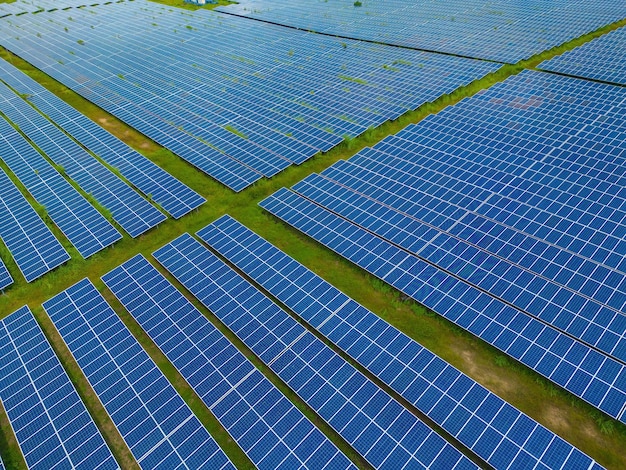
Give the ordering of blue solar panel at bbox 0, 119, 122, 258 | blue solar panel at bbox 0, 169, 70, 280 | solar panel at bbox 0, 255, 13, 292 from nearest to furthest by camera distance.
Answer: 1. solar panel at bbox 0, 255, 13, 292
2. blue solar panel at bbox 0, 169, 70, 280
3. blue solar panel at bbox 0, 119, 122, 258

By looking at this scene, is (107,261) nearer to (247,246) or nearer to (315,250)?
(247,246)

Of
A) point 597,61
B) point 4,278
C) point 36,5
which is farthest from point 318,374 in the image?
point 36,5

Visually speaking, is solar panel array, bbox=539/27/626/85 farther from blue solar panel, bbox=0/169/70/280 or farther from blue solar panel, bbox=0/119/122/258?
blue solar panel, bbox=0/169/70/280

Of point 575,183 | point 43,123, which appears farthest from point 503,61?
point 43,123

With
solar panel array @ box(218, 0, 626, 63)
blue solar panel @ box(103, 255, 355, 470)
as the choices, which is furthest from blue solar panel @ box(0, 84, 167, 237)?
solar panel array @ box(218, 0, 626, 63)

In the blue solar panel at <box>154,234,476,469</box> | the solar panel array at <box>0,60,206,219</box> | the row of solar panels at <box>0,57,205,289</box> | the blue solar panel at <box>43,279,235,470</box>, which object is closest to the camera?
the blue solar panel at <box>154,234,476,469</box>
